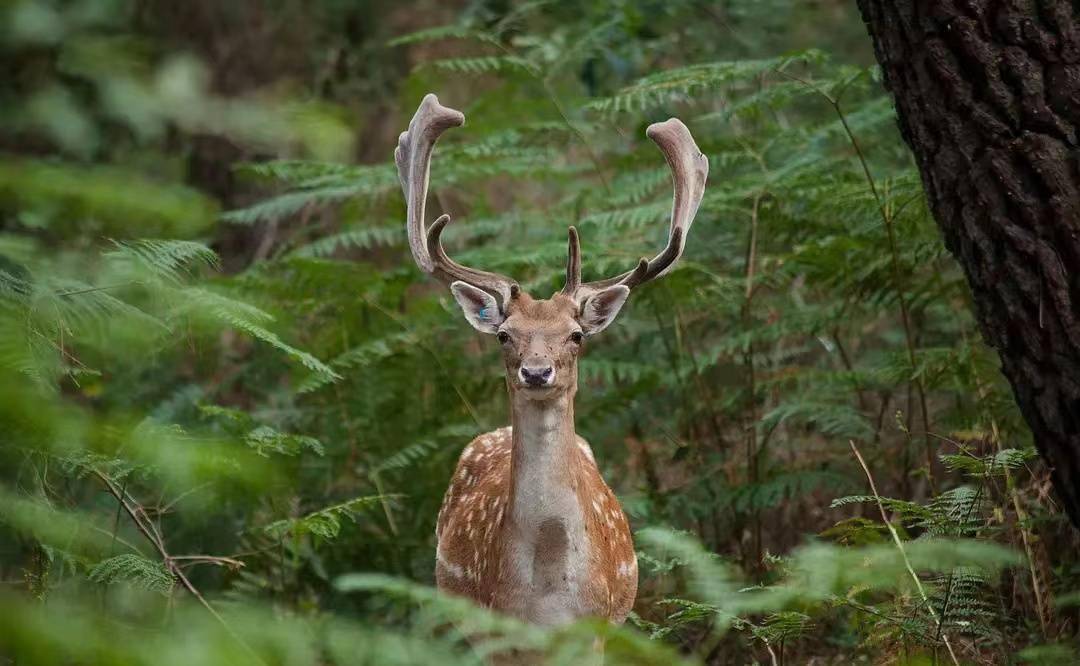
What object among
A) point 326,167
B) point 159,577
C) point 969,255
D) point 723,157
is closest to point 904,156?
point 723,157

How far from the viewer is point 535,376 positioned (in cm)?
510

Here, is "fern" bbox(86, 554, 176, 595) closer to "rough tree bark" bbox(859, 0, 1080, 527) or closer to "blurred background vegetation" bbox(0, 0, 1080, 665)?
"blurred background vegetation" bbox(0, 0, 1080, 665)

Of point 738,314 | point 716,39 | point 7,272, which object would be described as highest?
point 716,39

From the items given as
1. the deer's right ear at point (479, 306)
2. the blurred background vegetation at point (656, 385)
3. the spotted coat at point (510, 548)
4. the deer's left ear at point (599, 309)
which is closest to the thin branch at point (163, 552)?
the blurred background vegetation at point (656, 385)

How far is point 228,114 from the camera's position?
175 centimetres

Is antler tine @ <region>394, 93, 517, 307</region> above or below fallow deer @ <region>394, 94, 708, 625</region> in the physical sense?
above

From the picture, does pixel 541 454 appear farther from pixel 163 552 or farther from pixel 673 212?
pixel 163 552

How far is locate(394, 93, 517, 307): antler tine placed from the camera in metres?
5.64

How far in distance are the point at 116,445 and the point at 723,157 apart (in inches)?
206

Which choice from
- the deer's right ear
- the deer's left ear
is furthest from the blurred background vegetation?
the deer's left ear

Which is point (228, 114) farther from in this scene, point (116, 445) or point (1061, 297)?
point (1061, 297)

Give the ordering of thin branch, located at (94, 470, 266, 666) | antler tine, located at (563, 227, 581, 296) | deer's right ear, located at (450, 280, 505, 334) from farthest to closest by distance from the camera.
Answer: deer's right ear, located at (450, 280, 505, 334), antler tine, located at (563, 227, 581, 296), thin branch, located at (94, 470, 266, 666)

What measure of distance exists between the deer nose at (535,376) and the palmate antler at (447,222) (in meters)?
0.51

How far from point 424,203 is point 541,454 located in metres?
1.25
